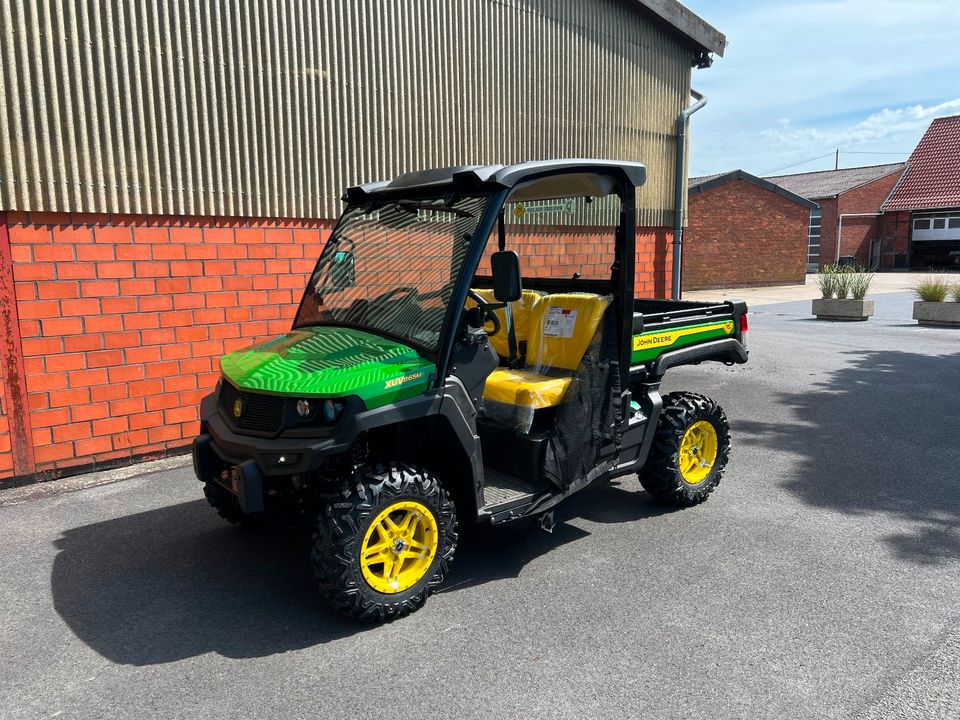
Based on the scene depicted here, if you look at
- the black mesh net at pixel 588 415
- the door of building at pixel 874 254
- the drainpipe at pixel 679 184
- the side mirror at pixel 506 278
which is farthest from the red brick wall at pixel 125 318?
the door of building at pixel 874 254

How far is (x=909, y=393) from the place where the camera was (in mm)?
8781

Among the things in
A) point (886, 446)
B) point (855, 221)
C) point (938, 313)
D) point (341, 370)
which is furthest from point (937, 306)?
point (855, 221)

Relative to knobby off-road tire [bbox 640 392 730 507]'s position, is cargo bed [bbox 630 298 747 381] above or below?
above

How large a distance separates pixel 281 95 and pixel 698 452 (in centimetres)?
497

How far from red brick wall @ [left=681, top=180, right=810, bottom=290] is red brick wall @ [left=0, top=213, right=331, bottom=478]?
19078mm

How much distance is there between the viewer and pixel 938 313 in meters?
14.8

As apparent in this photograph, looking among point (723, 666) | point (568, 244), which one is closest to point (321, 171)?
point (568, 244)

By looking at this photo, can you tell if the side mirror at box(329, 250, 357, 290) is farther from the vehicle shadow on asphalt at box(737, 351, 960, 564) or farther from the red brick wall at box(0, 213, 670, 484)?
the vehicle shadow on asphalt at box(737, 351, 960, 564)

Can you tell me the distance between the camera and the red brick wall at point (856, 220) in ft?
128

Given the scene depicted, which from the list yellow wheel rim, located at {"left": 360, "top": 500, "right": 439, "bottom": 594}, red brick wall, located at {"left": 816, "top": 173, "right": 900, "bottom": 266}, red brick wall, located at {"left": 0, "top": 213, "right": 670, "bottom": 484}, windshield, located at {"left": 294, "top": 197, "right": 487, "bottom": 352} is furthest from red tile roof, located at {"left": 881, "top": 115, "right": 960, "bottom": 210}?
yellow wheel rim, located at {"left": 360, "top": 500, "right": 439, "bottom": 594}

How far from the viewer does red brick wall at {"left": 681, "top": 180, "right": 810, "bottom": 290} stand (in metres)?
24.8

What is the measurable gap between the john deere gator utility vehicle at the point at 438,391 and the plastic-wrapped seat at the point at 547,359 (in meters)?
0.01

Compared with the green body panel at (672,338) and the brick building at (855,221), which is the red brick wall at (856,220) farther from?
the green body panel at (672,338)

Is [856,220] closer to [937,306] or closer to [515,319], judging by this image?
[937,306]
